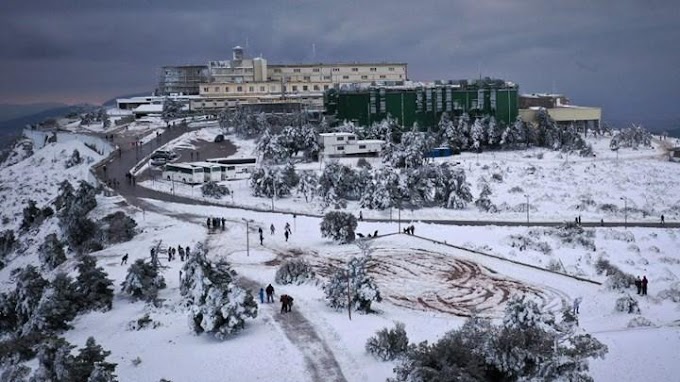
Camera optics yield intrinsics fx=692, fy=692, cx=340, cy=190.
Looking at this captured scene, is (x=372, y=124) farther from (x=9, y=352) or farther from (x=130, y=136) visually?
(x=9, y=352)

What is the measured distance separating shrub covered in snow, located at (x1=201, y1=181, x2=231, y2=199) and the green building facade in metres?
29.5

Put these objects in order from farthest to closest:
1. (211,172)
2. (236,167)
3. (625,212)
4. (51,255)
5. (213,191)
→ (236,167) → (211,172) → (213,191) → (625,212) → (51,255)

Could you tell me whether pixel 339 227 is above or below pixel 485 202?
below

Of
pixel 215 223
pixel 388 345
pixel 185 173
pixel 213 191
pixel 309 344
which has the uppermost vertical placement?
pixel 185 173

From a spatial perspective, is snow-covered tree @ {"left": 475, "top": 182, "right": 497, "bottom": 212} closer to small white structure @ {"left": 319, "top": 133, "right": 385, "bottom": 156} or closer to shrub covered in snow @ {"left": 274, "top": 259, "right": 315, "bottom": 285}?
small white structure @ {"left": 319, "top": 133, "right": 385, "bottom": 156}

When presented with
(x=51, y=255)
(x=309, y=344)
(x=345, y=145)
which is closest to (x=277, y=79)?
(x=345, y=145)

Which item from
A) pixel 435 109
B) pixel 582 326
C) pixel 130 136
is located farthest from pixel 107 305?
pixel 435 109

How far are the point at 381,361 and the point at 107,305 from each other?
1047cm

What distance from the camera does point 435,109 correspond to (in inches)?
2886

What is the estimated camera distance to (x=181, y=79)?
104562 millimetres

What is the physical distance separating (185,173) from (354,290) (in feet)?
97.4

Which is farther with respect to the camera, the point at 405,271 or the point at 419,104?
the point at 419,104

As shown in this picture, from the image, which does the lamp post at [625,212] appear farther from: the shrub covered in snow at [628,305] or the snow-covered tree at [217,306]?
the snow-covered tree at [217,306]

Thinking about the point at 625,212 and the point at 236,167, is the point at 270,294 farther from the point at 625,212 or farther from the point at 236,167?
the point at 236,167
